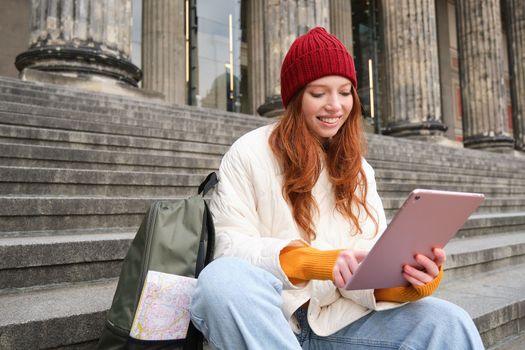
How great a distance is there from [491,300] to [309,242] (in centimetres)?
163

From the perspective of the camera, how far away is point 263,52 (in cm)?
1334

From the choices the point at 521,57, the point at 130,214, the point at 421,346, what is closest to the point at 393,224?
the point at 421,346

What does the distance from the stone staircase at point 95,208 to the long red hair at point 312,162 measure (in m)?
0.86

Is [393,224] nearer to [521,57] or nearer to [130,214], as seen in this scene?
[130,214]

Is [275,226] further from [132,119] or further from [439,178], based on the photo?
[439,178]

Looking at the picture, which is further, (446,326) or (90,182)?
(90,182)

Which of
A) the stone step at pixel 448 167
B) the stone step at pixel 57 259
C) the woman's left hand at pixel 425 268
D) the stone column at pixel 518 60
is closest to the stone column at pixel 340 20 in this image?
the stone column at pixel 518 60

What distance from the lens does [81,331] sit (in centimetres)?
159

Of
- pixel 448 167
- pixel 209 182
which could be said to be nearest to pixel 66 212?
pixel 209 182

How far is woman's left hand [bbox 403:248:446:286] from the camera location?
115 cm

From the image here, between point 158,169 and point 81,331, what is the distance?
212cm

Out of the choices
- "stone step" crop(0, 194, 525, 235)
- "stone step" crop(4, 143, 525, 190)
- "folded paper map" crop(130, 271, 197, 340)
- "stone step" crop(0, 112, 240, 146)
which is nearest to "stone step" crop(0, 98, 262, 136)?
"stone step" crop(0, 112, 240, 146)

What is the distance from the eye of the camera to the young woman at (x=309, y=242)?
3.46 ft

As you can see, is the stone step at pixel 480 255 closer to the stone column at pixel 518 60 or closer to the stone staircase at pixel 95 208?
the stone staircase at pixel 95 208
